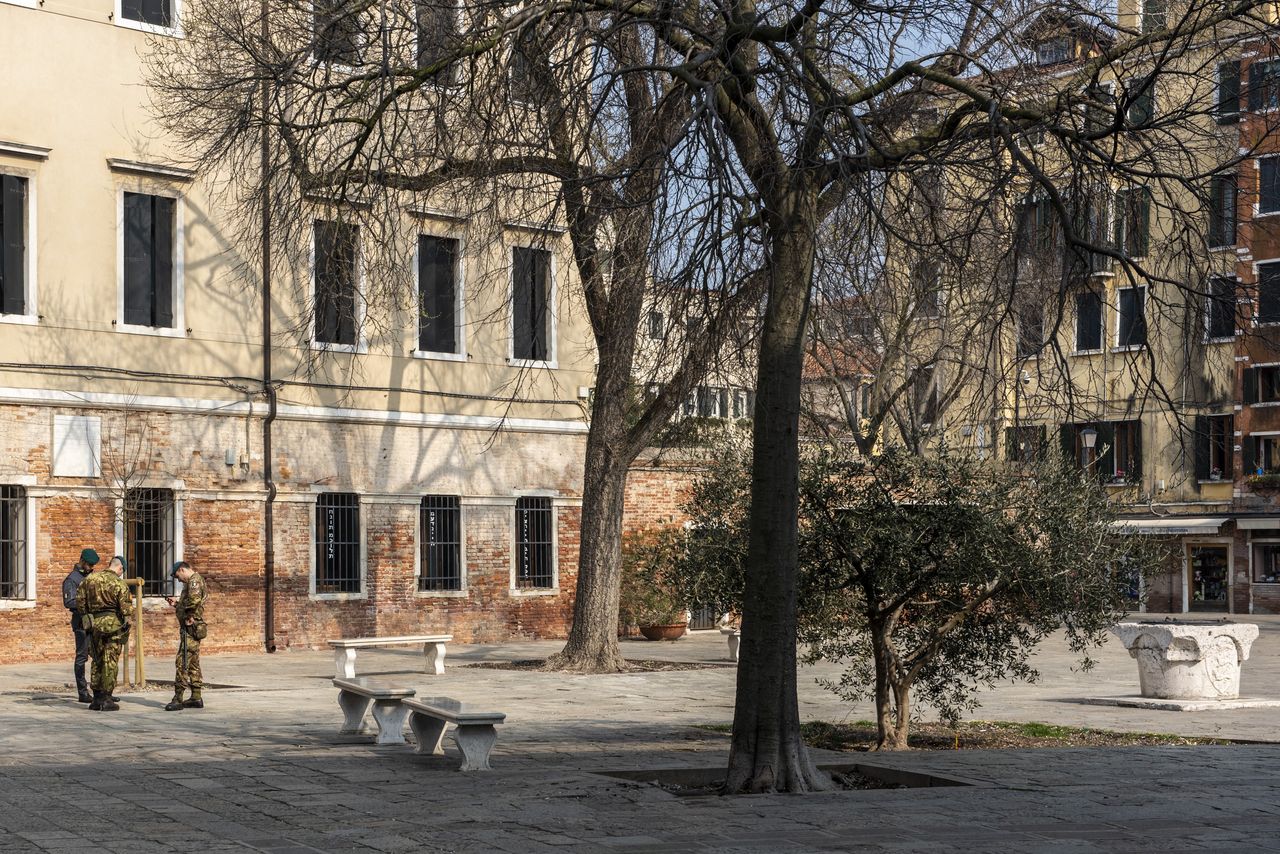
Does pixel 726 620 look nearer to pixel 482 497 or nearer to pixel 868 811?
pixel 482 497

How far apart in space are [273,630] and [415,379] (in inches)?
196

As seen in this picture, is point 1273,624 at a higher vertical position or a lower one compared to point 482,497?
lower

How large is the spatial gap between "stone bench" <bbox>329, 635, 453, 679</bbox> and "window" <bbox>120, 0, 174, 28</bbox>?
32.6 ft

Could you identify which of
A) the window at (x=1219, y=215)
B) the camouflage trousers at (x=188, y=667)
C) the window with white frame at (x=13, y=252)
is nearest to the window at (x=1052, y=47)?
the window at (x=1219, y=215)

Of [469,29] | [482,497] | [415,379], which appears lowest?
[482,497]

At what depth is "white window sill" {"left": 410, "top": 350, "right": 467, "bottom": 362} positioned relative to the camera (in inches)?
1113

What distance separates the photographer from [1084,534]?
13.3m

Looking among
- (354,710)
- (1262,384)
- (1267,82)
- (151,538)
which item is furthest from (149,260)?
(1262,384)

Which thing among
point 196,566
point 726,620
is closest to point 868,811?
point 196,566

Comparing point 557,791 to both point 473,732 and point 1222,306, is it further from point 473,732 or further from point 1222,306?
point 1222,306

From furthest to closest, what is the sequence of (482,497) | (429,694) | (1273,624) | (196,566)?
(1273,624)
(482,497)
(196,566)
(429,694)

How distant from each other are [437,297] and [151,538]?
680 centimetres

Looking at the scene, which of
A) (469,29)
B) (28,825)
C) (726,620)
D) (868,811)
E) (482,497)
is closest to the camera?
(28,825)

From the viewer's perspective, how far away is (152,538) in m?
24.7
